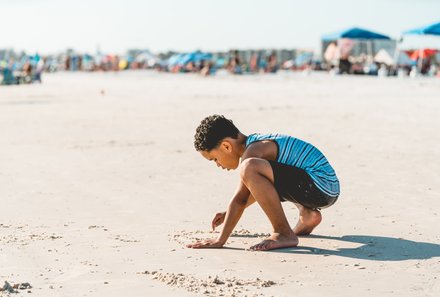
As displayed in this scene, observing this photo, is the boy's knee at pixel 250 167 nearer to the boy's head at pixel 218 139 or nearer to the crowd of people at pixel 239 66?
the boy's head at pixel 218 139

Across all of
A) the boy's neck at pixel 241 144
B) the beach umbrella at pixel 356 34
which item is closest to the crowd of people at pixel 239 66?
the beach umbrella at pixel 356 34

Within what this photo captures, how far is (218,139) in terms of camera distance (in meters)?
4.49

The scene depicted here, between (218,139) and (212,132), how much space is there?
6 centimetres

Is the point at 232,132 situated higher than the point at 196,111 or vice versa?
the point at 232,132

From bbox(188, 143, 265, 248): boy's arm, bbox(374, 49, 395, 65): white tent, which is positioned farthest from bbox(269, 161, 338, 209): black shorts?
bbox(374, 49, 395, 65): white tent

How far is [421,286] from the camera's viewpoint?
3.81 metres

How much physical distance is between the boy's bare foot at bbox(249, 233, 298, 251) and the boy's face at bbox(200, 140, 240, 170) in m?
0.46

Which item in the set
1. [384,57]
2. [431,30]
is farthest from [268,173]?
[384,57]

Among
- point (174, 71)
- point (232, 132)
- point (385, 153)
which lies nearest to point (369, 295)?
point (232, 132)

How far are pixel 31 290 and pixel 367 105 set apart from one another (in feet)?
40.2

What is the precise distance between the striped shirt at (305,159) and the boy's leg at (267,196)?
0.17m

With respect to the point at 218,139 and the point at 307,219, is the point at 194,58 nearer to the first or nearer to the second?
the point at 307,219

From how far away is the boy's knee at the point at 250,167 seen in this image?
442 cm

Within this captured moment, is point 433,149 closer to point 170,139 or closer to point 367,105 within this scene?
point 170,139
